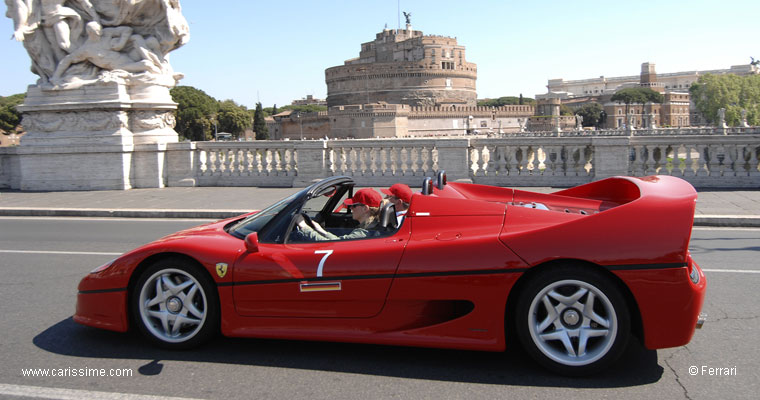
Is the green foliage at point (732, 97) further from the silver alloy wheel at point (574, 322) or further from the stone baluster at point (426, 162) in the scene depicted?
the silver alloy wheel at point (574, 322)

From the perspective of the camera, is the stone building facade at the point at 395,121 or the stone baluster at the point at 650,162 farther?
the stone building facade at the point at 395,121

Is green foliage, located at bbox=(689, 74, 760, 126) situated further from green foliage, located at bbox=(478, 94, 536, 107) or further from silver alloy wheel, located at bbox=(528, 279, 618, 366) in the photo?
silver alloy wheel, located at bbox=(528, 279, 618, 366)

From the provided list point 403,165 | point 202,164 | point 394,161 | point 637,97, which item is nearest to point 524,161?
point 403,165

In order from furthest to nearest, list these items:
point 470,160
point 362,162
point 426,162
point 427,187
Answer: point 362,162 < point 426,162 < point 470,160 < point 427,187

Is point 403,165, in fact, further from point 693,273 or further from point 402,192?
point 693,273

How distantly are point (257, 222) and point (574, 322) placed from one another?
2322 millimetres

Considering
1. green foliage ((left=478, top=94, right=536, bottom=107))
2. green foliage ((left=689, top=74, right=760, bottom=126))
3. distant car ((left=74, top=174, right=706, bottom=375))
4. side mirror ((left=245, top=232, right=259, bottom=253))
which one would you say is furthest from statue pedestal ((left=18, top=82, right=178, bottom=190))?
green foliage ((left=478, top=94, right=536, bottom=107))

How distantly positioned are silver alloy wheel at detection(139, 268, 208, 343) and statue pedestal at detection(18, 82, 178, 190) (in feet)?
37.4

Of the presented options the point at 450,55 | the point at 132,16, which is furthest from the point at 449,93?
the point at 132,16

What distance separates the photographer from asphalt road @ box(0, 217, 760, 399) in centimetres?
370

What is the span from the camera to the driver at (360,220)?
4.53 m

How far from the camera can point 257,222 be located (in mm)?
4828

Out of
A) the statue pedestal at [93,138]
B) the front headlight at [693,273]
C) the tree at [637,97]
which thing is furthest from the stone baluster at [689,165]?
the tree at [637,97]

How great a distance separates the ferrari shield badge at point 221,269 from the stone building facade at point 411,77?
425ft
